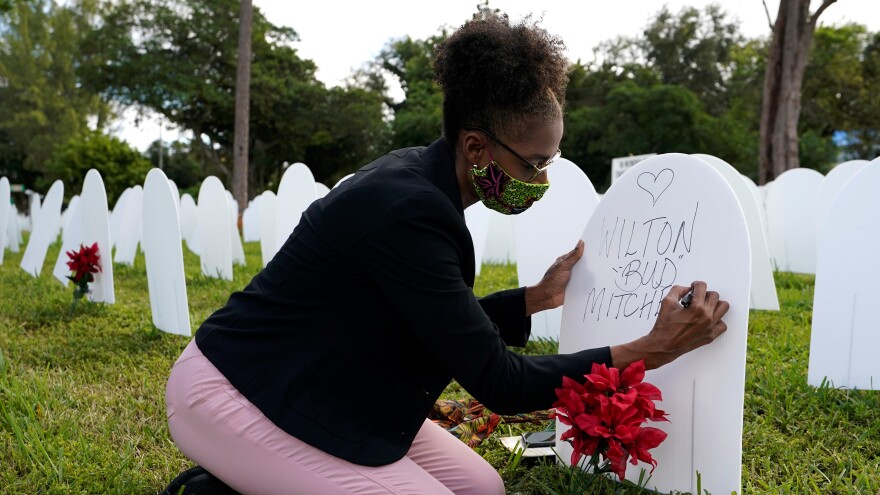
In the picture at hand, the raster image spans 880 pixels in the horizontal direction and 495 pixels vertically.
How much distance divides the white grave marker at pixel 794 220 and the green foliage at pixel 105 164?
84.6 ft

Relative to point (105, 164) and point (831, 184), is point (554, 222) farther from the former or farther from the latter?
point (105, 164)

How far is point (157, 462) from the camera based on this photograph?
8.01ft

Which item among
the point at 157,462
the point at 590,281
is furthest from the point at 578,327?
the point at 157,462

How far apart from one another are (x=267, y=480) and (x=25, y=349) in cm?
286

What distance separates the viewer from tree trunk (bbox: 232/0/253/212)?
49.1 feet

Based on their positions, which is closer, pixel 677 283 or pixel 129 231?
pixel 677 283

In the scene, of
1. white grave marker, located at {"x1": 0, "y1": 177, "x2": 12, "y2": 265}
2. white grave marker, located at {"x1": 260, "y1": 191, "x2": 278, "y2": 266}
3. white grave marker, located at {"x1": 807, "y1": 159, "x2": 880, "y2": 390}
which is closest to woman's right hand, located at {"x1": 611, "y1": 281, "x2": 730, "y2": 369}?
white grave marker, located at {"x1": 807, "y1": 159, "x2": 880, "y2": 390}

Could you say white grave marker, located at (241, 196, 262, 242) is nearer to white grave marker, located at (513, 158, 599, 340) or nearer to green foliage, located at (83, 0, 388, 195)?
white grave marker, located at (513, 158, 599, 340)

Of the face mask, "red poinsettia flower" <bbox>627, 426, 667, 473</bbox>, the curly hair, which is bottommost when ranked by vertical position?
"red poinsettia flower" <bbox>627, 426, 667, 473</bbox>

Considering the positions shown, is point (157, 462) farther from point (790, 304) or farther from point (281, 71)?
point (281, 71)

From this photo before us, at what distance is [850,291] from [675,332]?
1.44m

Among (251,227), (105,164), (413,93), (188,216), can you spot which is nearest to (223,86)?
(105,164)

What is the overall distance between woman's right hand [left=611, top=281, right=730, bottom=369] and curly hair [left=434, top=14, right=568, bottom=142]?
57cm

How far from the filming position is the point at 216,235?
6789 millimetres
